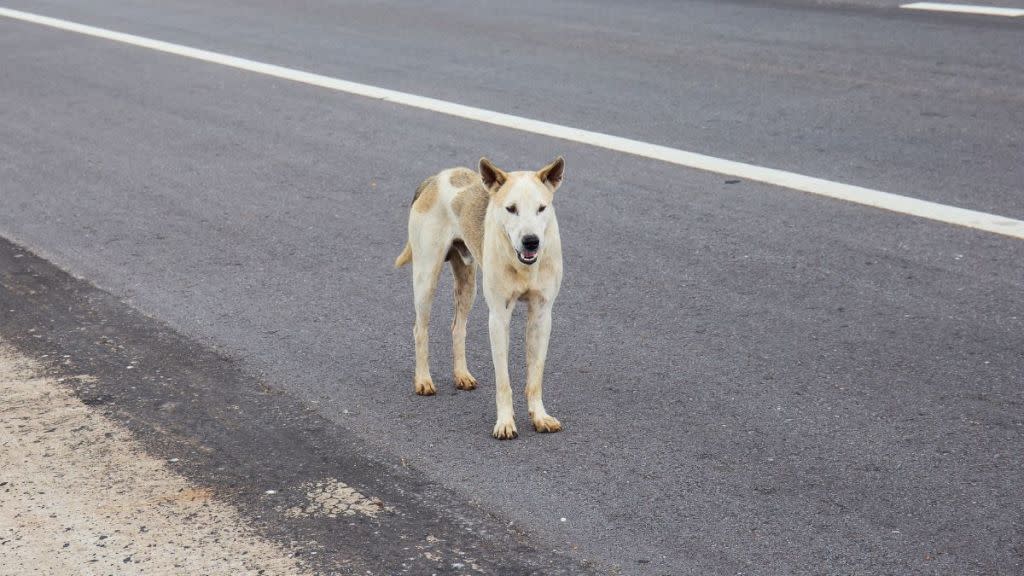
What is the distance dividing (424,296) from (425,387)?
20.0 inches

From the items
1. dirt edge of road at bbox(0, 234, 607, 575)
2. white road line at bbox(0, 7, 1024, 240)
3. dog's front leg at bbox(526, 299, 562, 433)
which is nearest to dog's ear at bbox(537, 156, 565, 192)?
dog's front leg at bbox(526, 299, 562, 433)

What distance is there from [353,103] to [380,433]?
8.21m

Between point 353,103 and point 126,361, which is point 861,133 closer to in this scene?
point 353,103

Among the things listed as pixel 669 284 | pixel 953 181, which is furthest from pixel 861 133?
pixel 669 284

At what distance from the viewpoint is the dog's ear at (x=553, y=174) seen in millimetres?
6344

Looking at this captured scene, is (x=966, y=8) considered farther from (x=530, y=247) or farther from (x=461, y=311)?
(x=530, y=247)

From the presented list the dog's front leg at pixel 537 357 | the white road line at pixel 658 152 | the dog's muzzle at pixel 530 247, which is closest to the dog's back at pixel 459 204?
the dog's front leg at pixel 537 357

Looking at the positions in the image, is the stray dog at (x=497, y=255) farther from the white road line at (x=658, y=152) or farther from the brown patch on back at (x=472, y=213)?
the white road line at (x=658, y=152)

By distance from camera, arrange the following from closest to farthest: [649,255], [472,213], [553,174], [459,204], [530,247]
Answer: [530,247] < [553,174] < [472,213] < [459,204] < [649,255]

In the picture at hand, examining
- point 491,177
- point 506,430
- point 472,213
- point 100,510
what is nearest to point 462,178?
point 472,213

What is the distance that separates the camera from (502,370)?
21.6ft

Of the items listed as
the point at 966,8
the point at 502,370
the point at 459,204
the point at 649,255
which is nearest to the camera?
the point at 502,370

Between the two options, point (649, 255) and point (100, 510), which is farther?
point (649, 255)

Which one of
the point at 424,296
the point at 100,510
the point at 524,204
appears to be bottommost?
the point at 100,510
